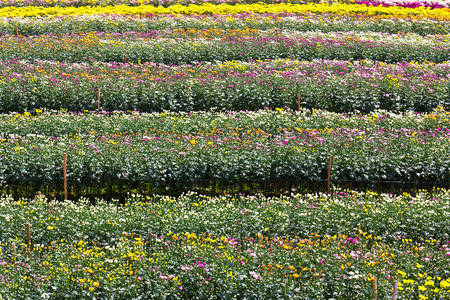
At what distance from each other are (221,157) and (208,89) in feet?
17.3

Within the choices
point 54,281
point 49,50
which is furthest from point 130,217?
point 49,50

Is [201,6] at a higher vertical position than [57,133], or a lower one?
higher

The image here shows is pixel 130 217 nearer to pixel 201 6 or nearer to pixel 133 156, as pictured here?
pixel 133 156

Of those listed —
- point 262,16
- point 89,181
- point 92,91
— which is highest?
point 262,16

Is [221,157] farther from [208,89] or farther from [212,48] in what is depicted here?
[212,48]

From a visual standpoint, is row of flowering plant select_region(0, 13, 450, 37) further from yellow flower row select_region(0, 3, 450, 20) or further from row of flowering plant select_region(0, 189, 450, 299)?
row of flowering plant select_region(0, 189, 450, 299)

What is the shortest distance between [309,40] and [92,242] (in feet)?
53.4

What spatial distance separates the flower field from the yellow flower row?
5.64 metres

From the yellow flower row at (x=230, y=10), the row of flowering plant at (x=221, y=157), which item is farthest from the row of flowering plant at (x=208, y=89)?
the yellow flower row at (x=230, y=10)

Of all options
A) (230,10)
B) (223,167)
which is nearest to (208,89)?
(223,167)

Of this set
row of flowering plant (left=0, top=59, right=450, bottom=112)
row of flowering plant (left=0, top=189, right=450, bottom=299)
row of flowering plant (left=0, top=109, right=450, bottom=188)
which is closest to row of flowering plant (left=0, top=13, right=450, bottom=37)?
row of flowering plant (left=0, top=59, right=450, bottom=112)

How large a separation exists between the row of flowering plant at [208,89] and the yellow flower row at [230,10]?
1168 cm

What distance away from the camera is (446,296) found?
7328 mm

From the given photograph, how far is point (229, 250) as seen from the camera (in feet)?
27.2
